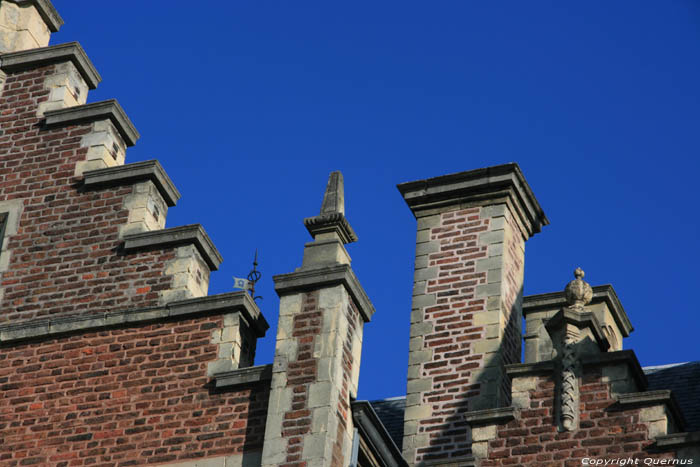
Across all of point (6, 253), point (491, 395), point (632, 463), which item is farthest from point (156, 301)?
point (632, 463)

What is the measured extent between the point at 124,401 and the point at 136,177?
2.70 m

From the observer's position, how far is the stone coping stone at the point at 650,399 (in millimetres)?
15234

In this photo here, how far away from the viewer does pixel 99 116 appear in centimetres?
1834

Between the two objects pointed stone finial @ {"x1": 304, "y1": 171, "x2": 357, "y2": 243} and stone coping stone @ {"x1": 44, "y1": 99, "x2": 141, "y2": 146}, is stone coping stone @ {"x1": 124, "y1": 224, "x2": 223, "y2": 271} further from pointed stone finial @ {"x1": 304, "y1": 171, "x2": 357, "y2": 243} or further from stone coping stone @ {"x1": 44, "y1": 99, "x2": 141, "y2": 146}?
stone coping stone @ {"x1": 44, "y1": 99, "x2": 141, "y2": 146}

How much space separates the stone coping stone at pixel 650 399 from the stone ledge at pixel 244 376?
11.0 feet

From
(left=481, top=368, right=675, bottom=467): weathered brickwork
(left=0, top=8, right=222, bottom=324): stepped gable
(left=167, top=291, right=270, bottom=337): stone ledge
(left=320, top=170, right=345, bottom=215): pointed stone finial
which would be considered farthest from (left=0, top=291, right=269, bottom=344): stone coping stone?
(left=481, top=368, right=675, bottom=467): weathered brickwork

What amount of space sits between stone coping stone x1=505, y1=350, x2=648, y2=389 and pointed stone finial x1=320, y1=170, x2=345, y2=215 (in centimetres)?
239

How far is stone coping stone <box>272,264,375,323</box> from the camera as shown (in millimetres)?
16219

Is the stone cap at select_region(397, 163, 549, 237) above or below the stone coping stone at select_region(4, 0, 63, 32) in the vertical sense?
below

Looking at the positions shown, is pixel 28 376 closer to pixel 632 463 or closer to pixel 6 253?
pixel 6 253

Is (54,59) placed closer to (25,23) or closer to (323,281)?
(25,23)

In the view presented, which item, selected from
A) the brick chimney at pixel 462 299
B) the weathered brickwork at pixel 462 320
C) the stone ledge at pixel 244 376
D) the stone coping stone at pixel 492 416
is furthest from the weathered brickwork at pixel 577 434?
the stone ledge at pixel 244 376

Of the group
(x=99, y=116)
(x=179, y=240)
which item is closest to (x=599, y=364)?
(x=179, y=240)

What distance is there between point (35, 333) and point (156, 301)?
49.8 inches
